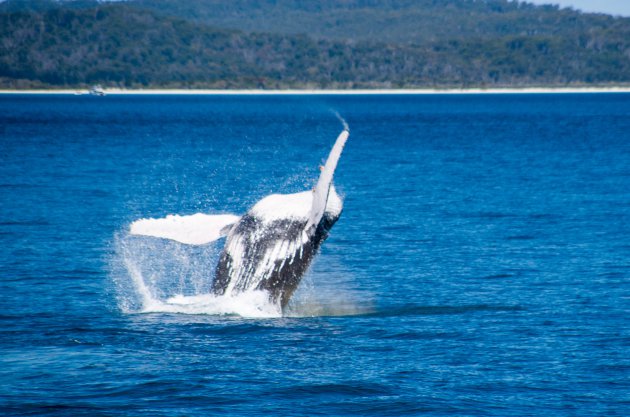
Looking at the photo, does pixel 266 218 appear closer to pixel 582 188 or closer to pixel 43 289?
pixel 43 289

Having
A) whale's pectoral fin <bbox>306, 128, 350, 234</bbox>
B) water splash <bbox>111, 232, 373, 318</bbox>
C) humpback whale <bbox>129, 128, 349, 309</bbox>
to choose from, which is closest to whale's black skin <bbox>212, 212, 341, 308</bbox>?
humpback whale <bbox>129, 128, 349, 309</bbox>

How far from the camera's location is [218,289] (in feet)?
47.7

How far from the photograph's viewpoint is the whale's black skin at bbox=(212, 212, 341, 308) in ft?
43.7

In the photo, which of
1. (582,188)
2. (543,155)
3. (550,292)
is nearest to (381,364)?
(550,292)

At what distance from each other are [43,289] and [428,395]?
9.08 meters

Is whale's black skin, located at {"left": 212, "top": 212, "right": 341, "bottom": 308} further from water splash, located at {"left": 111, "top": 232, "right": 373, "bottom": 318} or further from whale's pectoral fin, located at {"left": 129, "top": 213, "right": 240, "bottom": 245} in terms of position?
water splash, located at {"left": 111, "top": 232, "right": 373, "bottom": 318}

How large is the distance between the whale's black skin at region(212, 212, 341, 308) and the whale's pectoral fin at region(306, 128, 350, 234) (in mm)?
140

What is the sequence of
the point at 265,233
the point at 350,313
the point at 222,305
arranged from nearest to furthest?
the point at 265,233 < the point at 222,305 < the point at 350,313

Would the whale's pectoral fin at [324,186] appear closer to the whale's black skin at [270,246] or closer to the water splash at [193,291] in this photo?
the whale's black skin at [270,246]

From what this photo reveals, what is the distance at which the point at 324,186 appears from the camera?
40.5ft

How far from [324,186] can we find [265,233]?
1.43 meters

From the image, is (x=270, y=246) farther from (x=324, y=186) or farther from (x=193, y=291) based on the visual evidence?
(x=193, y=291)

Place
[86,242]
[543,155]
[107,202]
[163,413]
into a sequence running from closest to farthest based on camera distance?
[163,413] < [86,242] < [107,202] < [543,155]

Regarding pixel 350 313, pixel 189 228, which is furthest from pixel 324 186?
pixel 350 313
